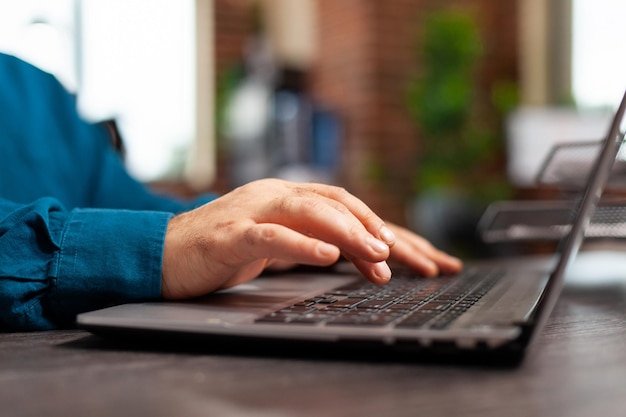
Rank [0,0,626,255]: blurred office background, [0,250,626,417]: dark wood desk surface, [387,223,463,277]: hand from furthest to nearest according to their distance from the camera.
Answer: [0,0,626,255]: blurred office background, [387,223,463,277]: hand, [0,250,626,417]: dark wood desk surface

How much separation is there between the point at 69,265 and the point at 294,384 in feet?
0.88

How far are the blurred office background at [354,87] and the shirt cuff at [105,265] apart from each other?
117 inches

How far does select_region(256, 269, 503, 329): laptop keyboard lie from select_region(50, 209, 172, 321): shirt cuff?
0.42 feet

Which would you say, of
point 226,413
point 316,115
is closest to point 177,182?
point 316,115

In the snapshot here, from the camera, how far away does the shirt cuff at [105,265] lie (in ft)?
1.73

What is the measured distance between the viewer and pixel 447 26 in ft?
12.0

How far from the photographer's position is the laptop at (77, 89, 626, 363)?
14.5 inches

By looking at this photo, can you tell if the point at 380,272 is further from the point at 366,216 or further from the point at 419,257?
the point at 419,257

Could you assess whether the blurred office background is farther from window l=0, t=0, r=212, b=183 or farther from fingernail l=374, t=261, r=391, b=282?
fingernail l=374, t=261, r=391, b=282

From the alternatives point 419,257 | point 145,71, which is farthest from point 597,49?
point 419,257

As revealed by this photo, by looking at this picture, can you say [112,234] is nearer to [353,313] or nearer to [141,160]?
[353,313]

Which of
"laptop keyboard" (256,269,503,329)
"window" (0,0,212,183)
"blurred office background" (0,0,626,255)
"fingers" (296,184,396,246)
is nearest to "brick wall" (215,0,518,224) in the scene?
"blurred office background" (0,0,626,255)

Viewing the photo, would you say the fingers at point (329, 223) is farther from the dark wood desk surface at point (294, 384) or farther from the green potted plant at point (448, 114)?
the green potted plant at point (448, 114)

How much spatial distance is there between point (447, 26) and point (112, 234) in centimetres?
342
